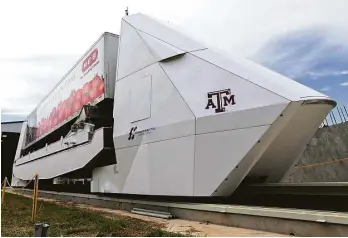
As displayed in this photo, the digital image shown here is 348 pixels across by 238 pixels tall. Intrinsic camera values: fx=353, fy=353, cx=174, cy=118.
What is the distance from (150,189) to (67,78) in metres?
9.23

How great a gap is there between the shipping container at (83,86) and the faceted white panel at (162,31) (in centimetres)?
160

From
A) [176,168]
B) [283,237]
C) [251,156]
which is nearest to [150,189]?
[176,168]

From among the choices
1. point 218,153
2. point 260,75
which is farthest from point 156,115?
point 260,75

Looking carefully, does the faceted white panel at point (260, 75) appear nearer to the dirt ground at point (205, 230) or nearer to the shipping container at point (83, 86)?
the dirt ground at point (205, 230)

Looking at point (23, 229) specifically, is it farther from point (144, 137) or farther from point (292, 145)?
point (292, 145)

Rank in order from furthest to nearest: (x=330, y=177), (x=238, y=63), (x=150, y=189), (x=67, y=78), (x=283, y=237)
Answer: (x=67, y=78) → (x=330, y=177) → (x=150, y=189) → (x=238, y=63) → (x=283, y=237)

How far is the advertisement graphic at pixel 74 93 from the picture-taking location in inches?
484

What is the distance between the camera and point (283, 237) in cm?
502

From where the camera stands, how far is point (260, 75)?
716 centimetres

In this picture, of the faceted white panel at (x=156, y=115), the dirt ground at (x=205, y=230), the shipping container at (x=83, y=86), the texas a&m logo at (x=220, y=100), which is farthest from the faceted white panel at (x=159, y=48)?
the dirt ground at (x=205, y=230)

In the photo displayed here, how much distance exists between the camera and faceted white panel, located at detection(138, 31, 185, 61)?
8.66m

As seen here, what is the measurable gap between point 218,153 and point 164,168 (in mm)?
1656

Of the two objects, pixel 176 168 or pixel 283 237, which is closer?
pixel 283 237

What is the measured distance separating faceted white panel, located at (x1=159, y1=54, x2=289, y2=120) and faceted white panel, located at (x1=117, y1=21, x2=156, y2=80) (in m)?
0.96
